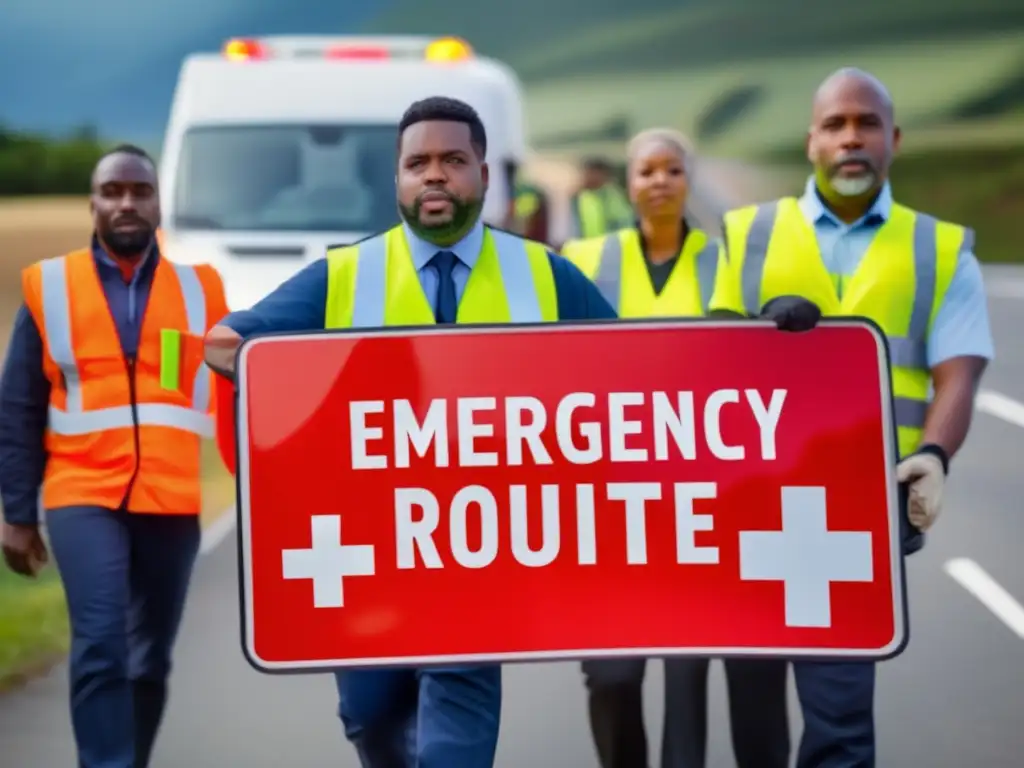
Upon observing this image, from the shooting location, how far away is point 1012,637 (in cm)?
775

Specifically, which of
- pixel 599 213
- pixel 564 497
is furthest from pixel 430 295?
pixel 599 213

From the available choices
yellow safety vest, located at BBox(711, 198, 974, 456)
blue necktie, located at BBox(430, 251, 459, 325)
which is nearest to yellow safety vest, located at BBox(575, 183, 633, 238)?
yellow safety vest, located at BBox(711, 198, 974, 456)

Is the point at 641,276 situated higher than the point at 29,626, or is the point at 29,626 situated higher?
the point at 641,276

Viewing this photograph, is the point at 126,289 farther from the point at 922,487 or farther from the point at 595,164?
the point at 595,164

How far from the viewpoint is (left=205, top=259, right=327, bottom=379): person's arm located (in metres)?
4.20

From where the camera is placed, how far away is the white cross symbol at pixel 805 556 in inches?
161

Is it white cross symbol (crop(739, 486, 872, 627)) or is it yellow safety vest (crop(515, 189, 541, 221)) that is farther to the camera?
yellow safety vest (crop(515, 189, 541, 221))

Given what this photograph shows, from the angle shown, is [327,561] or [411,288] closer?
[327,561]

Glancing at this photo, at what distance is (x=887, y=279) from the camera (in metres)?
4.70

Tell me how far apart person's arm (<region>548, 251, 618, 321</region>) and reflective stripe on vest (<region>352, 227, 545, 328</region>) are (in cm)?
6

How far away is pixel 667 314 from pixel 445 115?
189 cm

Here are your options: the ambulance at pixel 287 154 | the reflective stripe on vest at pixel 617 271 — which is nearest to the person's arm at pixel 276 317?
the reflective stripe on vest at pixel 617 271

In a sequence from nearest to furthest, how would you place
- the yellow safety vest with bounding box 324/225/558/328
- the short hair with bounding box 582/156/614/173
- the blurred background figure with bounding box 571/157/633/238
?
1. the yellow safety vest with bounding box 324/225/558/328
2. the short hair with bounding box 582/156/614/173
3. the blurred background figure with bounding box 571/157/633/238

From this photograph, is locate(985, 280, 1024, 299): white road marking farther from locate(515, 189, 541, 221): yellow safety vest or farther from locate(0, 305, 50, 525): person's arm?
locate(0, 305, 50, 525): person's arm
